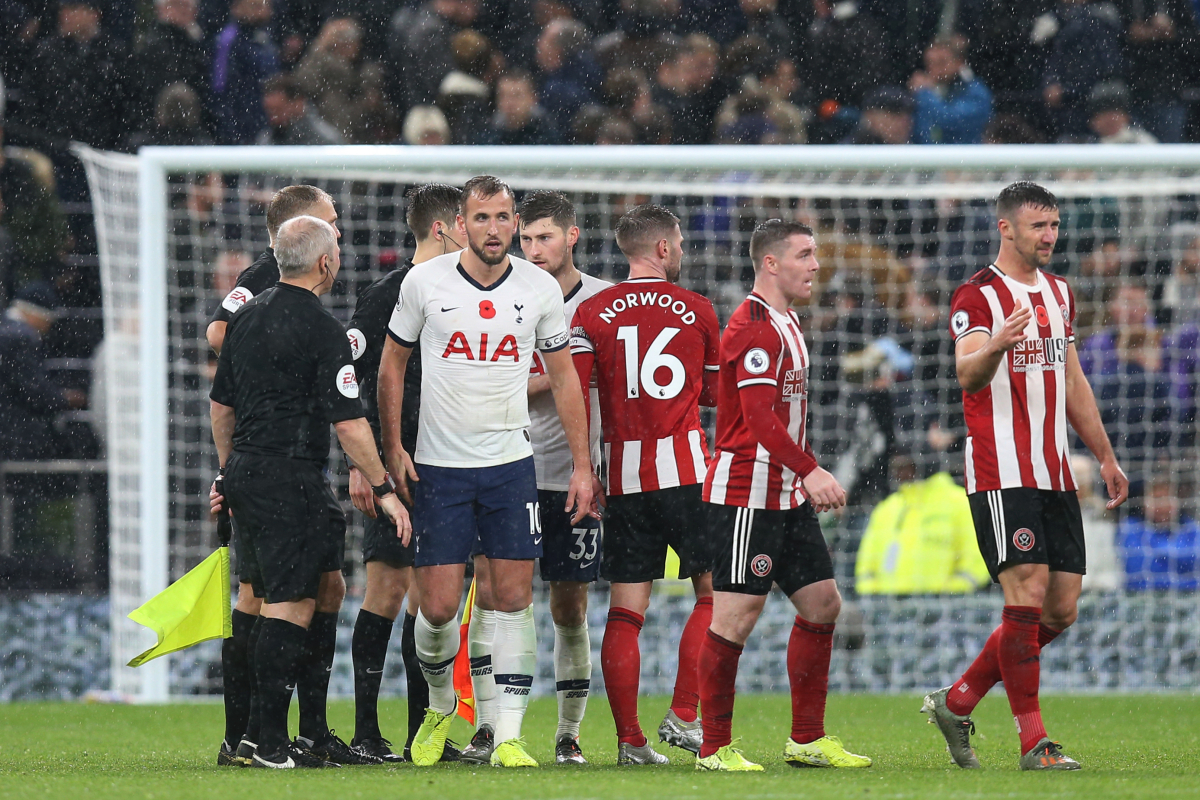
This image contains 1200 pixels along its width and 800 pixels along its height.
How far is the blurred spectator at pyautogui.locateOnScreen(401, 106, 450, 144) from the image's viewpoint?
11938 millimetres

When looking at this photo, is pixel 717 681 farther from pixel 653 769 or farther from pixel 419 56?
pixel 419 56

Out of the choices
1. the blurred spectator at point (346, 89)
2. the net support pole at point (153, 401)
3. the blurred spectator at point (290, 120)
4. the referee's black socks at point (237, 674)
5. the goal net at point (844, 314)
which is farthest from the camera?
the blurred spectator at point (346, 89)

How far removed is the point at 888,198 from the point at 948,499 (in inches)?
95.4

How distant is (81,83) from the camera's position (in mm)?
13172

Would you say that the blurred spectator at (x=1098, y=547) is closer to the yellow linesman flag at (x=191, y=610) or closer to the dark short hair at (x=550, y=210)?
the dark short hair at (x=550, y=210)

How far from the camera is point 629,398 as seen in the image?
20.2 ft

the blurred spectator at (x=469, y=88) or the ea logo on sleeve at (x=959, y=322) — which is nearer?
the ea logo on sleeve at (x=959, y=322)

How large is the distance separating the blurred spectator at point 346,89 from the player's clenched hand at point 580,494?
786cm

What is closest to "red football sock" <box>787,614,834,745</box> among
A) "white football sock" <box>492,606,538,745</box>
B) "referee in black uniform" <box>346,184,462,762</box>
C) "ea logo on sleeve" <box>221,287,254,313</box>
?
"white football sock" <box>492,606,538,745</box>

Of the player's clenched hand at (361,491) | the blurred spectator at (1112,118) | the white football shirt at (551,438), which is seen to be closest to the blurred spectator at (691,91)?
the blurred spectator at (1112,118)

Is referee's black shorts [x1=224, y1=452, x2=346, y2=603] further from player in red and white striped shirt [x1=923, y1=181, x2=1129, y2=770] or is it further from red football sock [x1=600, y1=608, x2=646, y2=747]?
Answer: player in red and white striped shirt [x1=923, y1=181, x2=1129, y2=770]

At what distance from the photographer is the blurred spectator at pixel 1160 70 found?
13.3 meters

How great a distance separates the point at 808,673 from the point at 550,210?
214 centimetres

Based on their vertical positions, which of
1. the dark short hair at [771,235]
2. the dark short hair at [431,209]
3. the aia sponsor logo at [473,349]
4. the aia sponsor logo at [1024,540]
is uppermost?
the dark short hair at [431,209]
